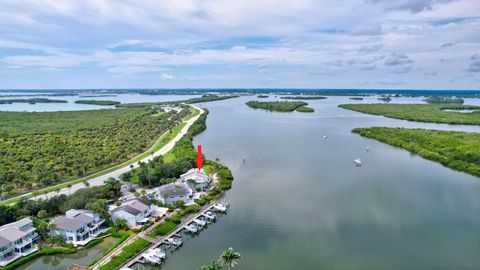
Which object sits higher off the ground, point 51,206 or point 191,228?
point 51,206

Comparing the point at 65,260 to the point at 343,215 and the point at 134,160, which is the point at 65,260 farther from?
the point at 134,160

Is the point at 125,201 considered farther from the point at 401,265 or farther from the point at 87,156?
the point at 401,265

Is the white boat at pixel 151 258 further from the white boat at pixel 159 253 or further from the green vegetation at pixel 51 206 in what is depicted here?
the green vegetation at pixel 51 206

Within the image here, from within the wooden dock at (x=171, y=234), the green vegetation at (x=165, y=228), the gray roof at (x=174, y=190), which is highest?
the gray roof at (x=174, y=190)

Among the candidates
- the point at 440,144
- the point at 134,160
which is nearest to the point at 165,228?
the point at 134,160

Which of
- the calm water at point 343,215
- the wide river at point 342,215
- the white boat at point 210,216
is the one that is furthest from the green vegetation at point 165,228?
the white boat at point 210,216

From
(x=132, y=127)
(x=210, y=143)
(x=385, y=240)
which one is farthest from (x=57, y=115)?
(x=385, y=240)
